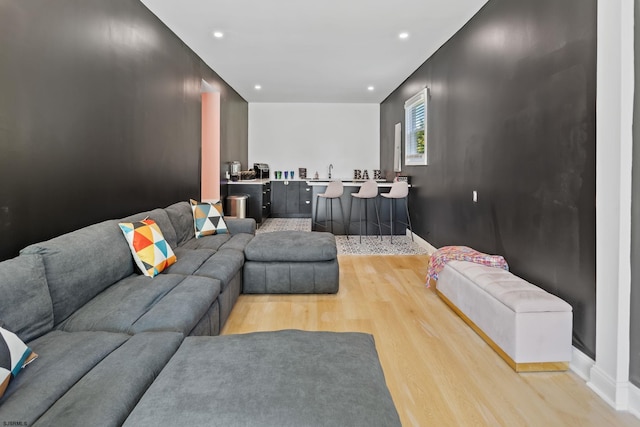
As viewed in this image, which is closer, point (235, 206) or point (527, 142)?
point (527, 142)

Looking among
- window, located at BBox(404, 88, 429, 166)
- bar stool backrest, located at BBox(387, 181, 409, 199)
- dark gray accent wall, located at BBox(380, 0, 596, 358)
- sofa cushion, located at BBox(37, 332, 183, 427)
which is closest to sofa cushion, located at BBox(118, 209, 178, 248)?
sofa cushion, located at BBox(37, 332, 183, 427)

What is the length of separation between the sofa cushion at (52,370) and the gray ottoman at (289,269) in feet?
6.00

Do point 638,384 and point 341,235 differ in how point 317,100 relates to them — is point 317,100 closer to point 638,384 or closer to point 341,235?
point 341,235

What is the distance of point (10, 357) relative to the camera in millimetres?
1256

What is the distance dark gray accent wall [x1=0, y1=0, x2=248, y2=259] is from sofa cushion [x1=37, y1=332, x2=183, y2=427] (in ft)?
3.88

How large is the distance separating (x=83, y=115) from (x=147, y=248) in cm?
107

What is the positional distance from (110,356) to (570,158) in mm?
2608

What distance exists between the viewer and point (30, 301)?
1.62 meters

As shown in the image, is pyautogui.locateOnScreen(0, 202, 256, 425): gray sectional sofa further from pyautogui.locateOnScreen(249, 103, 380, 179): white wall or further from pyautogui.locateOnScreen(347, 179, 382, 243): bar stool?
pyautogui.locateOnScreen(249, 103, 380, 179): white wall

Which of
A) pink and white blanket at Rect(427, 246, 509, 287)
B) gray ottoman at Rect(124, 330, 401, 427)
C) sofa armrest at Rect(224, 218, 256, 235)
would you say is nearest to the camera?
gray ottoman at Rect(124, 330, 401, 427)

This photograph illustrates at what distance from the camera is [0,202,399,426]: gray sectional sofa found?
3.72ft

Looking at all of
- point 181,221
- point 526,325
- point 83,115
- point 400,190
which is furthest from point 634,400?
point 400,190

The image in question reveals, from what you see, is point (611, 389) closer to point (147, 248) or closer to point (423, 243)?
point (147, 248)

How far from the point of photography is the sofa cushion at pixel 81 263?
1822 mm
